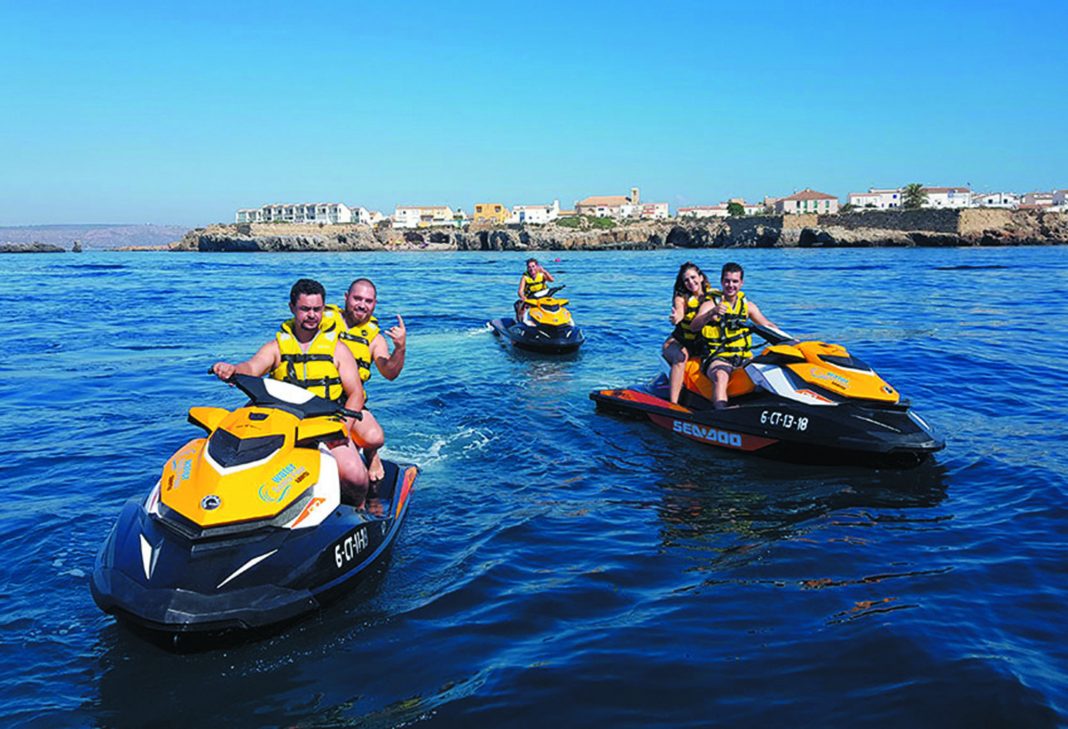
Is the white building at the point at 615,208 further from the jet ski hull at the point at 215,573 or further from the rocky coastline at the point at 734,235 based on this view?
the jet ski hull at the point at 215,573

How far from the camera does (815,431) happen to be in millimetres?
7086

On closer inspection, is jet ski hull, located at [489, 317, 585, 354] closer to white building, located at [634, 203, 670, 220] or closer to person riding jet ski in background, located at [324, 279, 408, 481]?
person riding jet ski in background, located at [324, 279, 408, 481]

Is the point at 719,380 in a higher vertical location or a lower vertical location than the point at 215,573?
higher

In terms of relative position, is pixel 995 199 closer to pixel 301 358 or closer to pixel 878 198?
pixel 878 198

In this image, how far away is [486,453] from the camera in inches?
323

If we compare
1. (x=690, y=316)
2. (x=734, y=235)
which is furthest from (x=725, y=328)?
(x=734, y=235)

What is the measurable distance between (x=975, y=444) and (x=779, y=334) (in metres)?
2.27

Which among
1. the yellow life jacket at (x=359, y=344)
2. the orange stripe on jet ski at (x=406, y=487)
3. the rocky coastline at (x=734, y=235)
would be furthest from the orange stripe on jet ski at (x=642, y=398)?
the rocky coastline at (x=734, y=235)

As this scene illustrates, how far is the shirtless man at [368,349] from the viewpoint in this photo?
564 centimetres

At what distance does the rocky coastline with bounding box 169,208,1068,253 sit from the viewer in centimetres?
6950

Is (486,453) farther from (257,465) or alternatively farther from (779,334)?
(257,465)

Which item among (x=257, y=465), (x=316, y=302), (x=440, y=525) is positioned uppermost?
(x=316, y=302)

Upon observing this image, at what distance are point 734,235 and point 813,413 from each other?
261ft

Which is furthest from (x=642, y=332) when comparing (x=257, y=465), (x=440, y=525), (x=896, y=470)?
(x=257, y=465)
